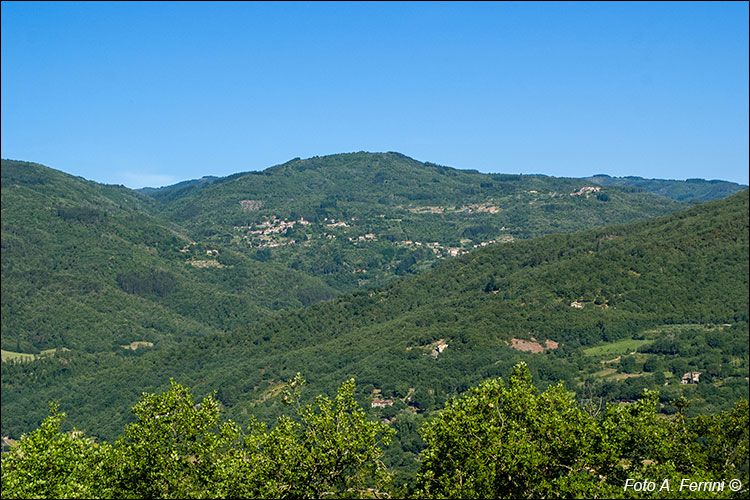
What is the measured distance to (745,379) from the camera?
169 m

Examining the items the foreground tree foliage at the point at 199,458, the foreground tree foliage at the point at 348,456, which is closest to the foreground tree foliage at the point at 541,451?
the foreground tree foliage at the point at 348,456

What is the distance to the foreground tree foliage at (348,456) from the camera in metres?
38.8

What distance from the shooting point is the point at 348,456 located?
138 feet

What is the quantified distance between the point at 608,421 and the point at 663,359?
163 metres

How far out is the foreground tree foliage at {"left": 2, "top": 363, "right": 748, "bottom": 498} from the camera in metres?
38.8

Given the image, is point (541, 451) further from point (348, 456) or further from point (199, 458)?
point (199, 458)

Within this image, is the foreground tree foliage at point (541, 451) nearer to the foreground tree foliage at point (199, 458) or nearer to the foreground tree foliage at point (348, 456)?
the foreground tree foliage at point (348, 456)

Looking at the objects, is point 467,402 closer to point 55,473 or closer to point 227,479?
point 227,479

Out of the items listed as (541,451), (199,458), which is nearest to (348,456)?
(199,458)

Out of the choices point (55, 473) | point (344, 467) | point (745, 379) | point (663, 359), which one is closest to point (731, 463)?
point (344, 467)

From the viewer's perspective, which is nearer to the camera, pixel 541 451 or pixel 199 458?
pixel 541 451

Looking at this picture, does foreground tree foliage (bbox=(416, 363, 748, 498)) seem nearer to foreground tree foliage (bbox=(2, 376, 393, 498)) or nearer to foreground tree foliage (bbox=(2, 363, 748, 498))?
foreground tree foliage (bbox=(2, 363, 748, 498))

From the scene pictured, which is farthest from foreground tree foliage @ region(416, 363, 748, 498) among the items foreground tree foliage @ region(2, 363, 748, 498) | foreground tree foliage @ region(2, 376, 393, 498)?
foreground tree foliage @ region(2, 376, 393, 498)

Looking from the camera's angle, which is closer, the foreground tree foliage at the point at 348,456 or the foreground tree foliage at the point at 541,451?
the foreground tree foliage at the point at 348,456
